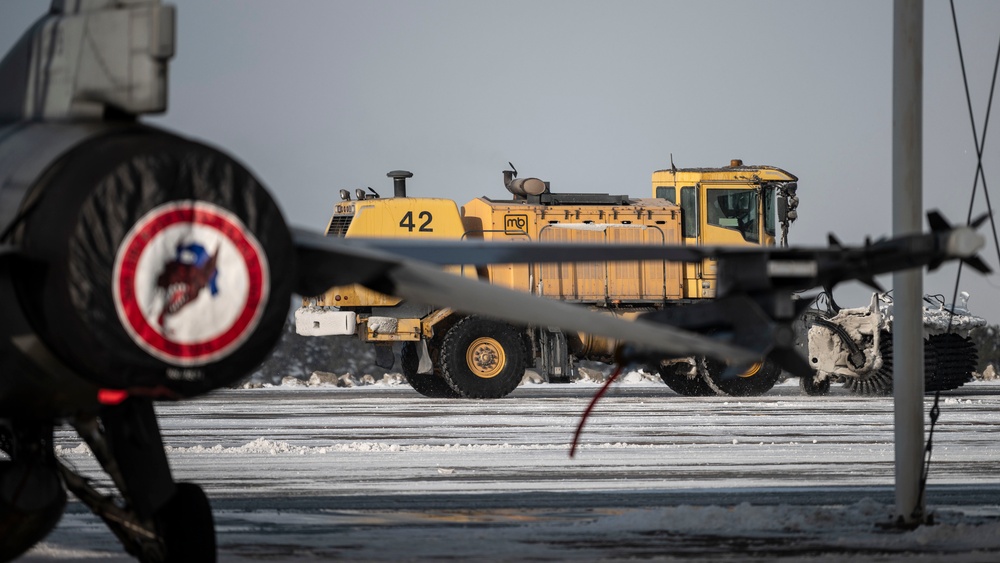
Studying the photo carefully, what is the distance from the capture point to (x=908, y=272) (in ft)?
26.1

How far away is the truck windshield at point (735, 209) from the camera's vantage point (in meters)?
26.2

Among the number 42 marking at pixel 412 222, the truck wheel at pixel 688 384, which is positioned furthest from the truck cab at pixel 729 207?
the number 42 marking at pixel 412 222

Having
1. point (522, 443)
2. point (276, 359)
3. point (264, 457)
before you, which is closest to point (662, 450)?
point (522, 443)

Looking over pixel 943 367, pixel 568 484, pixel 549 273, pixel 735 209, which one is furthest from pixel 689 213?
pixel 568 484

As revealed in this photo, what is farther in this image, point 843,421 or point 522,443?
point 843,421

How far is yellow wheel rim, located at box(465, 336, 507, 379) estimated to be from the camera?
79.8 feet

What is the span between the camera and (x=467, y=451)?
14203mm

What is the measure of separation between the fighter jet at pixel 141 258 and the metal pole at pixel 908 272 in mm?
2489

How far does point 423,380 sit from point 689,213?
644cm

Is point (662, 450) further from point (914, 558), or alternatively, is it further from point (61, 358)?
point (61, 358)

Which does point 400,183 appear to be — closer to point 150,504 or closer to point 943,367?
point 943,367

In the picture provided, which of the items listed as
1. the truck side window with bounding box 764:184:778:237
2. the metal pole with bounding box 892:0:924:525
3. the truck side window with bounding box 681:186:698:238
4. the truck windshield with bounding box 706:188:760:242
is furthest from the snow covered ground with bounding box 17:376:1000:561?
the truck side window with bounding box 764:184:778:237

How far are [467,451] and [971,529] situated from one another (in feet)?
23.8

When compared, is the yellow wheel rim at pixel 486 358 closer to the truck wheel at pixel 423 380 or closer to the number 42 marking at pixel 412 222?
the truck wheel at pixel 423 380
